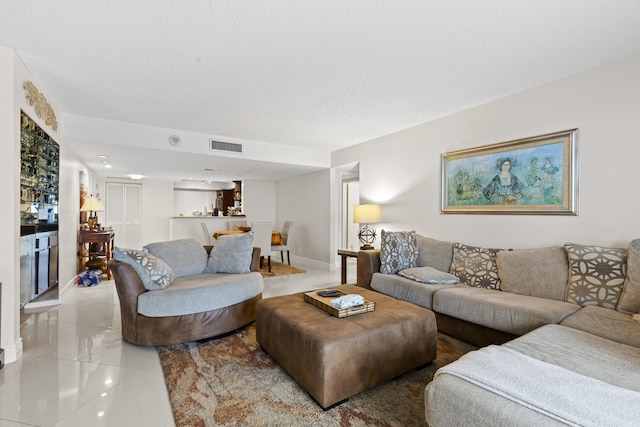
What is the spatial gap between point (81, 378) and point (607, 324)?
3405mm

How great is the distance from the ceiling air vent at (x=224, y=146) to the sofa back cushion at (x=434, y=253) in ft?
10.2

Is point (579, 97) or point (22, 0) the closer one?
point (22, 0)

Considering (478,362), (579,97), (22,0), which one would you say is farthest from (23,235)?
(579,97)

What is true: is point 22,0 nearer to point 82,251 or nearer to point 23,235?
point 23,235

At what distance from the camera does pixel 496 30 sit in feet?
6.52

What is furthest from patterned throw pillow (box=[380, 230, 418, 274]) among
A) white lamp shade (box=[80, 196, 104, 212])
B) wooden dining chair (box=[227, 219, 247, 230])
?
wooden dining chair (box=[227, 219, 247, 230])

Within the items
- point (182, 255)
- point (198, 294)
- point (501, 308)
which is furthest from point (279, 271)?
point (501, 308)

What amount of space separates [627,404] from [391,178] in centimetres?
365

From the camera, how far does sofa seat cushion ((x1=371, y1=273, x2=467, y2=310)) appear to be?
→ 109 inches

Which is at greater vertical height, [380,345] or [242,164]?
[242,164]

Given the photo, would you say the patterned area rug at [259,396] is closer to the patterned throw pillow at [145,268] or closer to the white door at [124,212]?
the patterned throw pillow at [145,268]

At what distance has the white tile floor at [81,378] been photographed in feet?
5.29

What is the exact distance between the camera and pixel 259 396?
1784mm

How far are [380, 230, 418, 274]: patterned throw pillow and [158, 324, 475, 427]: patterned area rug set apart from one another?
45.2 inches
